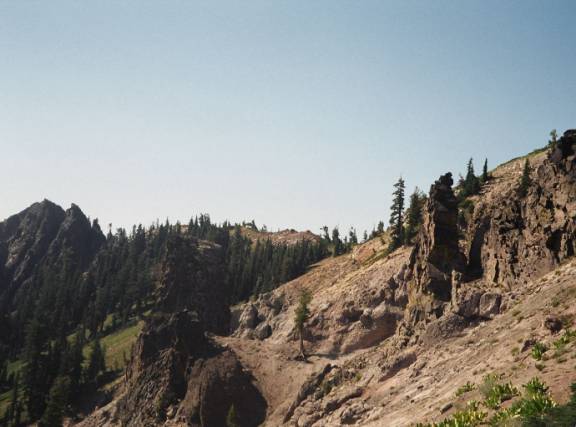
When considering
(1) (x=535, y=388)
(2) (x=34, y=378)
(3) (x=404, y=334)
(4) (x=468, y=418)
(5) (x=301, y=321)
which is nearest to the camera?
(1) (x=535, y=388)

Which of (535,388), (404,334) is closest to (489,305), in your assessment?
(404,334)

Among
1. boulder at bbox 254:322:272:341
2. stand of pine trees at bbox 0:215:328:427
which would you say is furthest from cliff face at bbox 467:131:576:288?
stand of pine trees at bbox 0:215:328:427

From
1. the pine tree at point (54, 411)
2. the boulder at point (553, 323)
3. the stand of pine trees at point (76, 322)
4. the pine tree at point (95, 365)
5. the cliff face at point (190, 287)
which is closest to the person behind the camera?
the boulder at point (553, 323)

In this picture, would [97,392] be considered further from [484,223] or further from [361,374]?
[484,223]

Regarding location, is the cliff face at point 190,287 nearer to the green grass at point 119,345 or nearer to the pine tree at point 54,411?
the green grass at point 119,345

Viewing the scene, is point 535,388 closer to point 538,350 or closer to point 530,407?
point 530,407

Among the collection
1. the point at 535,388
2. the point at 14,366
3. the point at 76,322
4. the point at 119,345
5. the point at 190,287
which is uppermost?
the point at 76,322

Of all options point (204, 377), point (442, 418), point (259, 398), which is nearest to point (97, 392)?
point (204, 377)

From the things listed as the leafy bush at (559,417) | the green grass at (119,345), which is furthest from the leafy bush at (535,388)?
the green grass at (119,345)

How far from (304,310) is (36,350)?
85.9 m

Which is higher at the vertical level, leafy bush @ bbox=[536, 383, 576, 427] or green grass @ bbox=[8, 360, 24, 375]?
green grass @ bbox=[8, 360, 24, 375]

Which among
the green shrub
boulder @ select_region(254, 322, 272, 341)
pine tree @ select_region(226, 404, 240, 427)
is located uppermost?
boulder @ select_region(254, 322, 272, 341)

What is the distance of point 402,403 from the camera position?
137 ft

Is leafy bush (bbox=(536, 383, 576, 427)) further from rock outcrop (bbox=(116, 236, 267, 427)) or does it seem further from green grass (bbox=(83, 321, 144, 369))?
green grass (bbox=(83, 321, 144, 369))
